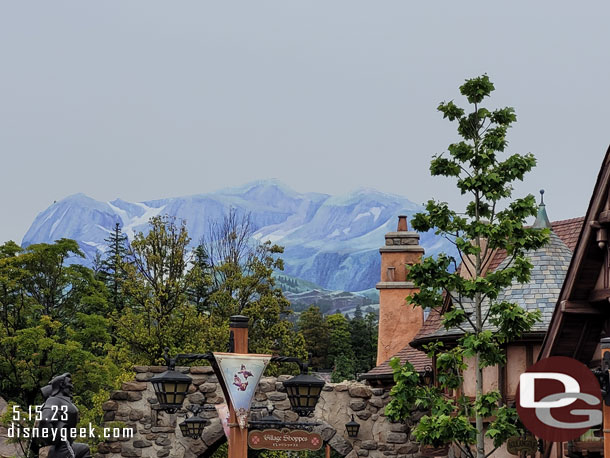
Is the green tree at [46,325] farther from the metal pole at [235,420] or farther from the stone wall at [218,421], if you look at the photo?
the metal pole at [235,420]

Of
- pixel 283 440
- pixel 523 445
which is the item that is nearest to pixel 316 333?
pixel 523 445

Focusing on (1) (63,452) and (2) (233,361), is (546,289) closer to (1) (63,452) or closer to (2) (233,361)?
(2) (233,361)

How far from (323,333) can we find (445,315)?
234 ft

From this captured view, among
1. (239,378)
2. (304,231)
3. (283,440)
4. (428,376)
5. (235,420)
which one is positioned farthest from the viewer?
(304,231)

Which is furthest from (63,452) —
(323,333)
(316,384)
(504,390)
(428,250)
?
(428,250)

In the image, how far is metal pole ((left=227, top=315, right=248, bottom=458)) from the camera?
49.8 ft

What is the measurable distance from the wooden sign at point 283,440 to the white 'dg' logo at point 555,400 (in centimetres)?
349

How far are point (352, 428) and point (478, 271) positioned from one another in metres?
6.29

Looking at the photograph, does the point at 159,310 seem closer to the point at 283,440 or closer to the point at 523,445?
the point at 523,445

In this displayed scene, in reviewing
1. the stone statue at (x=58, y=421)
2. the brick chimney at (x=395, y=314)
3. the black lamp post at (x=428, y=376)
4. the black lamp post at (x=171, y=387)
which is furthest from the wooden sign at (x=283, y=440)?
the brick chimney at (x=395, y=314)

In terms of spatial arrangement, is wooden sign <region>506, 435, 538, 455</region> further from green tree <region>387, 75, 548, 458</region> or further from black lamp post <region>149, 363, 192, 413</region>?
black lamp post <region>149, 363, 192, 413</region>

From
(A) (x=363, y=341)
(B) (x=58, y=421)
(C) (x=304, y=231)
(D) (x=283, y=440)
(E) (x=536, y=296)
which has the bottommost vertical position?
(D) (x=283, y=440)

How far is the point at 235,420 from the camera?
15164 mm

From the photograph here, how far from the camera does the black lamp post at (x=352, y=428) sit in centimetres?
2533
